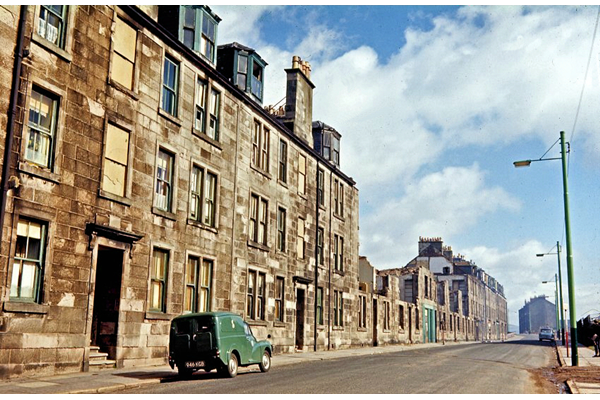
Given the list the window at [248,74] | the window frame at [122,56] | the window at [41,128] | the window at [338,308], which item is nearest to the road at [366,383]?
the window at [41,128]

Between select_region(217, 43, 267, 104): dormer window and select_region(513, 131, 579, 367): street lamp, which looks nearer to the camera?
select_region(513, 131, 579, 367): street lamp

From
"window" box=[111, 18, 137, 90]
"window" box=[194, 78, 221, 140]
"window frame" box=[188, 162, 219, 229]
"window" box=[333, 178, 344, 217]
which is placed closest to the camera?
"window" box=[111, 18, 137, 90]

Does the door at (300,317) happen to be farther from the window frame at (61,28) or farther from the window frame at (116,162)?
the window frame at (61,28)

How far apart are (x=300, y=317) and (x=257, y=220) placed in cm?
730

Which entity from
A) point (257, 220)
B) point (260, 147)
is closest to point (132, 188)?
point (257, 220)

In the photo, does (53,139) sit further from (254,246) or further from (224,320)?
(254,246)

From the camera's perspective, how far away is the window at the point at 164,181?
21422 mm

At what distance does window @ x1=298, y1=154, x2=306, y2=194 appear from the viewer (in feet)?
112

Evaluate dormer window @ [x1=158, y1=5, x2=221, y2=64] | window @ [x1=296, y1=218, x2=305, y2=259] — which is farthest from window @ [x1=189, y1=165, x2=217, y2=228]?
window @ [x1=296, y1=218, x2=305, y2=259]

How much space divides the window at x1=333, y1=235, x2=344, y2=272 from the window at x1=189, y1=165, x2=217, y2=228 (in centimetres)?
1545

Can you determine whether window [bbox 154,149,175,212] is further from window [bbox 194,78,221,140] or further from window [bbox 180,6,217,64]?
window [bbox 180,6,217,64]

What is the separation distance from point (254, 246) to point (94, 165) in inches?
434

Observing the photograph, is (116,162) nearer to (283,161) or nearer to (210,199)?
(210,199)

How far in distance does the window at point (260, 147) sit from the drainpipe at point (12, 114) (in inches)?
549
